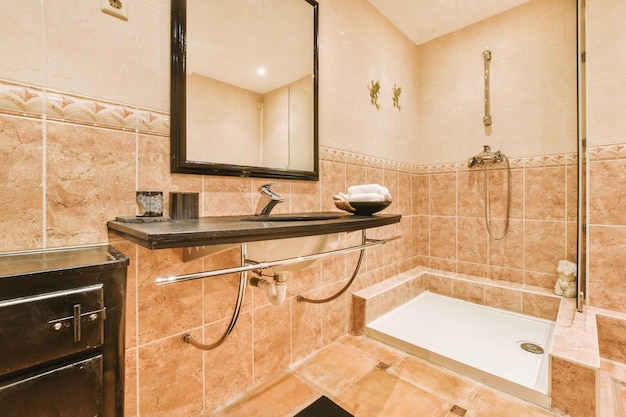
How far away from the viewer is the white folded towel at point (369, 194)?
3.90 ft

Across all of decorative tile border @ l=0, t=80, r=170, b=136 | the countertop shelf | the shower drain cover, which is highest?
decorative tile border @ l=0, t=80, r=170, b=136

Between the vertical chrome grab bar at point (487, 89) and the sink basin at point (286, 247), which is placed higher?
the vertical chrome grab bar at point (487, 89)

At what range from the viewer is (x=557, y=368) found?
3.79 ft

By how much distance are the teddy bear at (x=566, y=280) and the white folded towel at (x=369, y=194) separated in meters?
1.49

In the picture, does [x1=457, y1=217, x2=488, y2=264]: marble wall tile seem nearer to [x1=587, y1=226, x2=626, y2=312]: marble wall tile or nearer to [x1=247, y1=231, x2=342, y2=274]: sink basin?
[x1=587, y1=226, x2=626, y2=312]: marble wall tile

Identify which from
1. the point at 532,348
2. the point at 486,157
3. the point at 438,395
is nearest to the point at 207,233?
the point at 438,395

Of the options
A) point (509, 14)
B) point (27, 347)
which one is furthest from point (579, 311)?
point (27, 347)

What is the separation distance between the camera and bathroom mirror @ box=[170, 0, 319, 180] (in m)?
1.05

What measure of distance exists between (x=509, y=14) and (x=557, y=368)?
2325mm

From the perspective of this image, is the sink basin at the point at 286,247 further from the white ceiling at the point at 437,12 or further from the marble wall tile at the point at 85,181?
the white ceiling at the point at 437,12

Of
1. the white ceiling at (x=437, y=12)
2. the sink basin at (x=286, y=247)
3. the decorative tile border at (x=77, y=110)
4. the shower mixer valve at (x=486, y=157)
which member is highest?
the white ceiling at (x=437, y=12)

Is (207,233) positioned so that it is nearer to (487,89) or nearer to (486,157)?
(486,157)

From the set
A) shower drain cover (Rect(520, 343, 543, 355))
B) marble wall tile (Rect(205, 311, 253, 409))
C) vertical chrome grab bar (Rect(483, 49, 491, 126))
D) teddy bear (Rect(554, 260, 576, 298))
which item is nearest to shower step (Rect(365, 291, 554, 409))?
shower drain cover (Rect(520, 343, 543, 355))

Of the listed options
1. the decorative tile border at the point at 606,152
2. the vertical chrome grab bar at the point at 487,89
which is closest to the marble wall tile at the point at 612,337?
the decorative tile border at the point at 606,152
